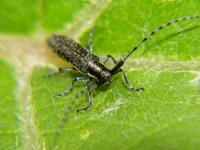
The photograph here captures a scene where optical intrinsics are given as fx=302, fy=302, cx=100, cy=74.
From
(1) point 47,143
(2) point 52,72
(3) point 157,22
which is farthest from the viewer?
(2) point 52,72

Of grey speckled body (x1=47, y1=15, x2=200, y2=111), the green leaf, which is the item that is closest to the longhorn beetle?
grey speckled body (x1=47, y1=15, x2=200, y2=111)

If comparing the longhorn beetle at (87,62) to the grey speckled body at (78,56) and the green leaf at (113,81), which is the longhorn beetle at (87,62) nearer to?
the grey speckled body at (78,56)

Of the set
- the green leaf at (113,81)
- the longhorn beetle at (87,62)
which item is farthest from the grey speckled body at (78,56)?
the green leaf at (113,81)

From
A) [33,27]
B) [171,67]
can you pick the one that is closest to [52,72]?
[33,27]

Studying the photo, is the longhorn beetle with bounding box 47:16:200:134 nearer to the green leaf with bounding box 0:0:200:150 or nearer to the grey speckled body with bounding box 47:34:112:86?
the grey speckled body with bounding box 47:34:112:86

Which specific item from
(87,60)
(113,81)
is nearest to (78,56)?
(87,60)

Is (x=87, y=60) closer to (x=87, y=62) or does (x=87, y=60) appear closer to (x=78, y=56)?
(x=87, y=62)

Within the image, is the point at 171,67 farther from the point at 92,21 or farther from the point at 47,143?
the point at 47,143
